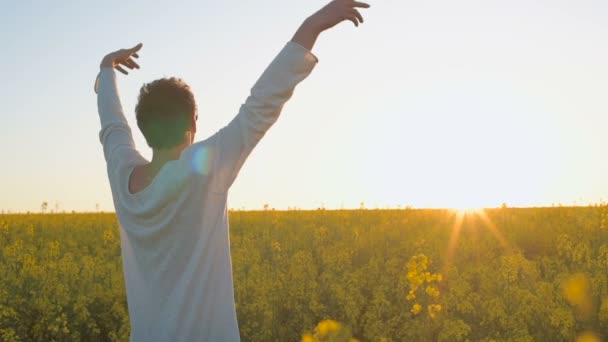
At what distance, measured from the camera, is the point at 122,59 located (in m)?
2.89

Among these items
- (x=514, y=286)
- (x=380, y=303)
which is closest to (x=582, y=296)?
(x=514, y=286)

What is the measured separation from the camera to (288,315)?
8711 mm

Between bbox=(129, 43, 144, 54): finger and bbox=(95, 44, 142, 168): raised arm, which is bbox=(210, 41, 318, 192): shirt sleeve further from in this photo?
bbox=(129, 43, 144, 54): finger

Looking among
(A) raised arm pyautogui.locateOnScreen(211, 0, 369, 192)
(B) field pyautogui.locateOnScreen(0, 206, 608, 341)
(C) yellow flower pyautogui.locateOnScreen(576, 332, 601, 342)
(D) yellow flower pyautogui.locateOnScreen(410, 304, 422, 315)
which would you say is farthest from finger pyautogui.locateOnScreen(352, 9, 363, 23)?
(D) yellow flower pyautogui.locateOnScreen(410, 304, 422, 315)

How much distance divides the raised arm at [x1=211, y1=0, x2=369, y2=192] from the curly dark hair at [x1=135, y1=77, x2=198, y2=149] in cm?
26

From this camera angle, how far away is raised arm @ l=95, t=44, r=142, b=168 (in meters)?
2.44

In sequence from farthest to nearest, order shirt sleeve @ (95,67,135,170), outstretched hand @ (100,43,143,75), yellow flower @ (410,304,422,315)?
yellow flower @ (410,304,422,315), outstretched hand @ (100,43,143,75), shirt sleeve @ (95,67,135,170)

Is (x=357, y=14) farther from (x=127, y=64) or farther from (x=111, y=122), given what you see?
(x=127, y=64)

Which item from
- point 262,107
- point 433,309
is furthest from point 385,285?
point 262,107

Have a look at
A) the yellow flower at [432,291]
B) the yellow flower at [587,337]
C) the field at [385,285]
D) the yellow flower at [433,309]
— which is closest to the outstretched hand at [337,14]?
the field at [385,285]

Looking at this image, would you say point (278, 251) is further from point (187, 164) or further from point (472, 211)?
point (187, 164)

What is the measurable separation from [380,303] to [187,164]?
21.9 ft

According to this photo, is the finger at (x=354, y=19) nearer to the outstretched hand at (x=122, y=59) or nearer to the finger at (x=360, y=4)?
the finger at (x=360, y=4)

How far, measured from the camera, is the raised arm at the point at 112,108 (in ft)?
8.00
